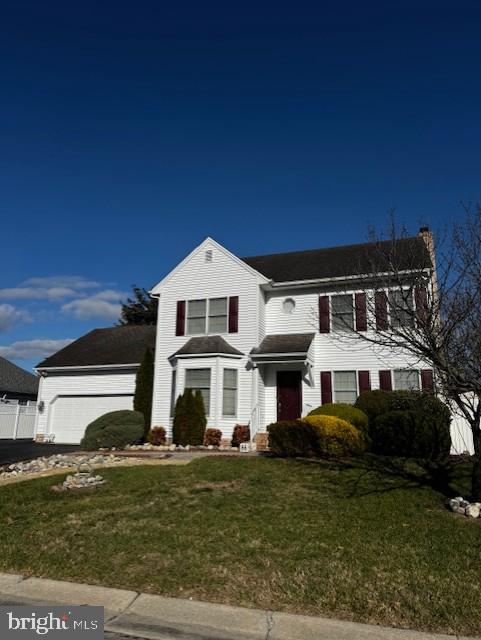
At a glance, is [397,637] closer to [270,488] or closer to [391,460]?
[270,488]

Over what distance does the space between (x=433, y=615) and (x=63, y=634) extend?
10.8 feet

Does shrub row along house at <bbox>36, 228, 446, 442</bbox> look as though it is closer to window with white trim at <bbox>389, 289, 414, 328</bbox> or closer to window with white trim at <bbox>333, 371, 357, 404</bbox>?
window with white trim at <bbox>333, 371, 357, 404</bbox>

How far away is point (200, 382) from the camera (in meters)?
18.2

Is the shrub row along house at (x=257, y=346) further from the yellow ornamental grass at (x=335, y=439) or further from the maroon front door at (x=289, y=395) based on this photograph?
the yellow ornamental grass at (x=335, y=439)

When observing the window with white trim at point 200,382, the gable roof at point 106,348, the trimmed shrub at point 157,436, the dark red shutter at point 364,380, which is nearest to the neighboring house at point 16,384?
the gable roof at point 106,348

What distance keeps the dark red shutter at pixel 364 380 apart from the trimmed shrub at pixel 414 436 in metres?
4.57

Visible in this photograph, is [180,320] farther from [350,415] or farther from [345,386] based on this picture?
[350,415]

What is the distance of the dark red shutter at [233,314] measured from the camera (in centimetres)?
1909

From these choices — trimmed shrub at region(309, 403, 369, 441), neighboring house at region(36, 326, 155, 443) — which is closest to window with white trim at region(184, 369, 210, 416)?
neighboring house at region(36, 326, 155, 443)

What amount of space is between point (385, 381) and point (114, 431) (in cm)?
1007

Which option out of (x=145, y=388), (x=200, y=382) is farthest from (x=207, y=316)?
(x=145, y=388)

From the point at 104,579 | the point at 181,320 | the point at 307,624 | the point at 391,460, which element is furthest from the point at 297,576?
the point at 181,320

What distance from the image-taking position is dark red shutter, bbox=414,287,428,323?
29.2 feet

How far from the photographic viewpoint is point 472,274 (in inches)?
351
